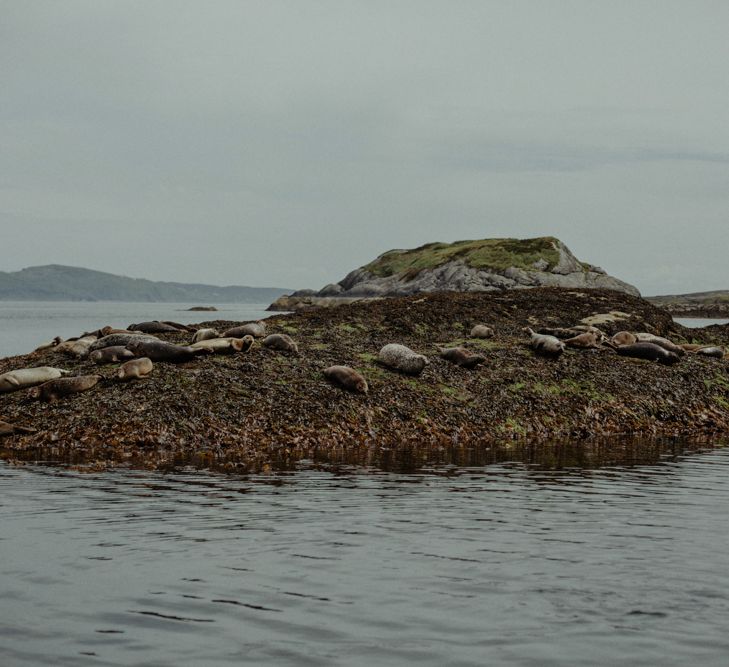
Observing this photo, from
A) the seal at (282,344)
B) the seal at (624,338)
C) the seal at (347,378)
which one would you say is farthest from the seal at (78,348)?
the seal at (624,338)

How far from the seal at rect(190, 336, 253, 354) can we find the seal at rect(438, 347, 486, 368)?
603 cm

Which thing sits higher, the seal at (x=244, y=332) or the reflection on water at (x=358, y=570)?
the seal at (x=244, y=332)

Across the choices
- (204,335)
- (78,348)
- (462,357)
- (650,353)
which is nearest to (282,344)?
(204,335)

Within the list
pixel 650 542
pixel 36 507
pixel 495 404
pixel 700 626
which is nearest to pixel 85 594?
pixel 36 507

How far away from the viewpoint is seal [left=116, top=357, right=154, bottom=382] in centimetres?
2228

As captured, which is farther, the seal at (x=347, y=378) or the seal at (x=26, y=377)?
the seal at (x=347, y=378)

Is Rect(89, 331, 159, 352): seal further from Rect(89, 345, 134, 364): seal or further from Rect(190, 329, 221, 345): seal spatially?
Rect(190, 329, 221, 345): seal

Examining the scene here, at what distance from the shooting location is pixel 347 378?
76.9 feet

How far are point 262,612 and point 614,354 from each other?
72.8 ft

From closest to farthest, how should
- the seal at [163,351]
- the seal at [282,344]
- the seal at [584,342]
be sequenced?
the seal at [163,351] < the seal at [282,344] < the seal at [584,342]

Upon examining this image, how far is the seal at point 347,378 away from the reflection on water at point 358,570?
259 inches

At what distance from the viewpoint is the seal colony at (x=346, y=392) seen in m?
20.3

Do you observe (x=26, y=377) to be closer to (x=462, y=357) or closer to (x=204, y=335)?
(x=204, y=335)

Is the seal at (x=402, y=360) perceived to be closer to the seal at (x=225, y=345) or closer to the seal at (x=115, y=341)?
the seal at (x=225, y=345)
